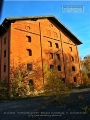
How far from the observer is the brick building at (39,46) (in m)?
23.1

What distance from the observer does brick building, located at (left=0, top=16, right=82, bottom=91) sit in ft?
75.8

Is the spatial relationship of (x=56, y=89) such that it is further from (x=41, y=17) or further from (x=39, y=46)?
(x=41, y=17)

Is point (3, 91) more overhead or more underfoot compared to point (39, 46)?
more underfoot

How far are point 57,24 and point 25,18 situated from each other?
323 inches

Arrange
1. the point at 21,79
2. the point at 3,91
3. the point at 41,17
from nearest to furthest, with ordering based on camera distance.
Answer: the point at 3,91 → the point at 21,79 → the point at 41,17

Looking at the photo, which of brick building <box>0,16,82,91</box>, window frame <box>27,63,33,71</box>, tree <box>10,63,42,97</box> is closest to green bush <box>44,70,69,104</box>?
brick building <box>0,16,82,91</box>

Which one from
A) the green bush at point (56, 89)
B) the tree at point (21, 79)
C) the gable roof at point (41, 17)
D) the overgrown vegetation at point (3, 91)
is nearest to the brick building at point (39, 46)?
the gable roof at point (41, 17)

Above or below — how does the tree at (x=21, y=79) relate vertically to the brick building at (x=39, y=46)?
below

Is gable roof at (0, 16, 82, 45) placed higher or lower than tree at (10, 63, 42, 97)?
higher

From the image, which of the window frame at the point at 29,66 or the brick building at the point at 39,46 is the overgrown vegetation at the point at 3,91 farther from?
the window frame at the point at 29,66

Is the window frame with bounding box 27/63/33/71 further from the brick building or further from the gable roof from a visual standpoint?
the gable roof

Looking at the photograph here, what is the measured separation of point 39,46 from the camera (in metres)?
26.1

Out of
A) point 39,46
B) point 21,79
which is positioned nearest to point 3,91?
point 21,79

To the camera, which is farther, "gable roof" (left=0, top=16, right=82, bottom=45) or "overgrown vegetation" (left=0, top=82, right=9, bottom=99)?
"gable roof" (left=0, top=16, right=82, bottom=45)
